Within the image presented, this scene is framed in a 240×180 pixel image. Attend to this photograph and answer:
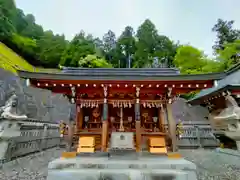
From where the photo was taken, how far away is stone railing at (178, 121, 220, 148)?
10.8 m

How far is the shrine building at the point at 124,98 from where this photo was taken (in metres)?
5.62

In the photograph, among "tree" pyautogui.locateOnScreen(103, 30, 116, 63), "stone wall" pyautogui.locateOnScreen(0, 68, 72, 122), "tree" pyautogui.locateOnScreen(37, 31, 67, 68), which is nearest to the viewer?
"stone wall" pyautogui.locateOnScreen(0, 68, 72, 122)

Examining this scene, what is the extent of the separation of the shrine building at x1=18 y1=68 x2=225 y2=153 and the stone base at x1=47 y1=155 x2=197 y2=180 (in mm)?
923

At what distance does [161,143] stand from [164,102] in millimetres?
1586

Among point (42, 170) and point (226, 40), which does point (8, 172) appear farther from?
point (226, 40)

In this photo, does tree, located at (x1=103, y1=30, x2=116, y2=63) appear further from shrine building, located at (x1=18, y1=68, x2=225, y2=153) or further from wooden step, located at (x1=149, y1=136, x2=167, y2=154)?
wooden step, located at (x1=149, y1=136, x2=167, y2=154)

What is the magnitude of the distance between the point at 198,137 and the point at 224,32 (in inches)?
792

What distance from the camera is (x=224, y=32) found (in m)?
23.7

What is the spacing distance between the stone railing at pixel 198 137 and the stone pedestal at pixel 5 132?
9679mm

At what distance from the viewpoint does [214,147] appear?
10.7 meters

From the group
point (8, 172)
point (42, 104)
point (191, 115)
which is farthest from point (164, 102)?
point (42, 104)

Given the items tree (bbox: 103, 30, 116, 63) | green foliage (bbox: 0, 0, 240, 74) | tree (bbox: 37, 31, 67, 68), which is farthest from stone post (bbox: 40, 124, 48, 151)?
tree (bbox: 103, 30, 116, 63)

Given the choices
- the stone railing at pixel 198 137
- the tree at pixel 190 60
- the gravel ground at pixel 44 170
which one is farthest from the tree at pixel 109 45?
the gravel ground at pixel 44 170

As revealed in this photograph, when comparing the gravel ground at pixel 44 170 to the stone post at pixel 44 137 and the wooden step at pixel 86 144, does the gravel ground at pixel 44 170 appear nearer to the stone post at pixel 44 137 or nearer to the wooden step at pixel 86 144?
the wooden step at pixel 86 144
